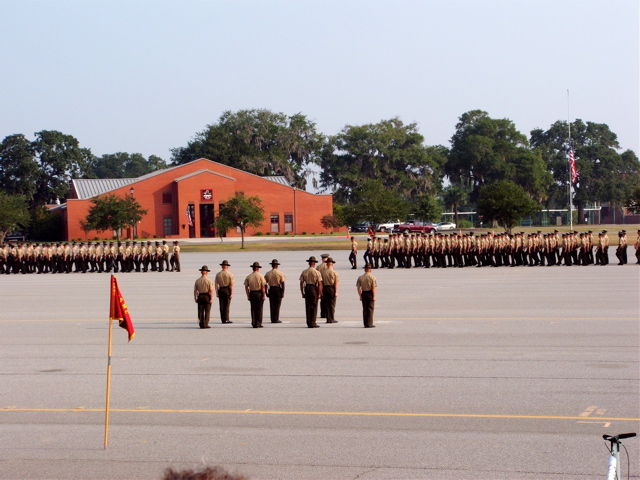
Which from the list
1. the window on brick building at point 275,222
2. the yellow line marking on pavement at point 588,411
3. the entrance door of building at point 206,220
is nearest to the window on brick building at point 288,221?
the window on brick building at point 275,222

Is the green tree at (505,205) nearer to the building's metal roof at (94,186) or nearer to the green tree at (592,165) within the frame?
the building's metal roof at (94,186)

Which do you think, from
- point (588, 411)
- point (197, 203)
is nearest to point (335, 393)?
point (588, 411)

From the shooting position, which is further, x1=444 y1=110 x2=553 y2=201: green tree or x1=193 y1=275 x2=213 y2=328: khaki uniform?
x1=444 y1=110 x2=553 y2=201: green tree

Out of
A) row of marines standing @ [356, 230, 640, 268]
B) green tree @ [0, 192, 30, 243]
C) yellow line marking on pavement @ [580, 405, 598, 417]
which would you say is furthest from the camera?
green tree @ [0, 192, 30, 243]

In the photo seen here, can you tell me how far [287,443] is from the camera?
26.5 ft

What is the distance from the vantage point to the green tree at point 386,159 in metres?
107

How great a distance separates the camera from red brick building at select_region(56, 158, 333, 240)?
82.2 m

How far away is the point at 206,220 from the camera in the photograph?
8562 cm

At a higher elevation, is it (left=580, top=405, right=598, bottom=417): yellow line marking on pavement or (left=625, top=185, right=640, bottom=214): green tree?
(left=625, top=185, right=640, bottom=214): green tree

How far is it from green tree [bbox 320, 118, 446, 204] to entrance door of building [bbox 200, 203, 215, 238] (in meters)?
26.5

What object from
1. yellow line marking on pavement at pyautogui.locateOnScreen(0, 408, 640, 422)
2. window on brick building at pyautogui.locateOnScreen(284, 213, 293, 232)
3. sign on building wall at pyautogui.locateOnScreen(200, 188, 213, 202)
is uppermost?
sign on building wall at pyautogui.locateOnScreen(200, 188, 213, 202)

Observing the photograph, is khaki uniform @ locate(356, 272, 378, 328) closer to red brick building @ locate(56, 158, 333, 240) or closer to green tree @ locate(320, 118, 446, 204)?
red brick building @ locate(56, 158, 333, 240)

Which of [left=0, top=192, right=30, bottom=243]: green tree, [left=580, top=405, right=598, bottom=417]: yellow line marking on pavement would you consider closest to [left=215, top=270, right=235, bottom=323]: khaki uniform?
[left=580, top=405, right=598, bottom=417]: yellow line marking on pavement

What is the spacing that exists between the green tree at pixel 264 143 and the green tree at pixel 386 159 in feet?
22.0
